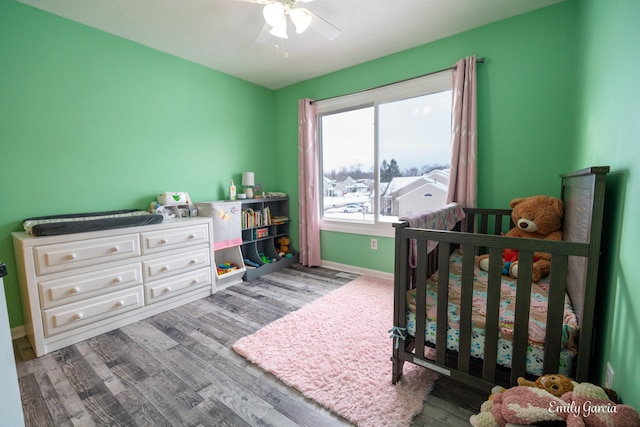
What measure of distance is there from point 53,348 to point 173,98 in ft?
7.53

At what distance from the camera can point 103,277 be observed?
2029 mm

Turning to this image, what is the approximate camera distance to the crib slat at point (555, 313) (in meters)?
1.03

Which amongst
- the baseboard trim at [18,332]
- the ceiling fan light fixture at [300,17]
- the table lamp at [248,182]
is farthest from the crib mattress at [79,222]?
the ceiling fan light fixture at [300,17]

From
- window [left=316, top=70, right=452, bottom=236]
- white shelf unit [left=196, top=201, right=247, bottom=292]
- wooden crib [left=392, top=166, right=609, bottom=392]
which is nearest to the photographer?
wooden crib [left=392, top=166, right=609, bottom=392]

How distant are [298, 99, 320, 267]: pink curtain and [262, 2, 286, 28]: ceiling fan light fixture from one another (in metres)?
1.58

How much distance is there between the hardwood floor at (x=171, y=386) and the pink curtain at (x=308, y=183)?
4.73ft

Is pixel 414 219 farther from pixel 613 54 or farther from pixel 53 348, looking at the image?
pixel 53 348

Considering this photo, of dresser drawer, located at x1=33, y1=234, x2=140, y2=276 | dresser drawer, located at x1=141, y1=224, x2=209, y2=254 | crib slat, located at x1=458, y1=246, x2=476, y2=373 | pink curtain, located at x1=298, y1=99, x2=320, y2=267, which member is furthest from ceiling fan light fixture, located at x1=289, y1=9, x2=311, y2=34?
dresser drawer, located at x1=33, y1=234, x2=140, y2=276

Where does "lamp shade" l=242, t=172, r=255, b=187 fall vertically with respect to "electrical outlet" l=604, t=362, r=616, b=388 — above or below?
above

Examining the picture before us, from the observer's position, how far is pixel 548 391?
921 mm

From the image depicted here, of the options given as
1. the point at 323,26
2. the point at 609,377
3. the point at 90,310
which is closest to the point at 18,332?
the point at 90,310

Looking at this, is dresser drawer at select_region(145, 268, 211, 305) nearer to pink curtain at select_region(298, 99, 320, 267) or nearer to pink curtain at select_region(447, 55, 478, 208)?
pink curtain at select_region(298, 99, 320, 267)

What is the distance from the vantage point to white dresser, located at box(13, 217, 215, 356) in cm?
178
